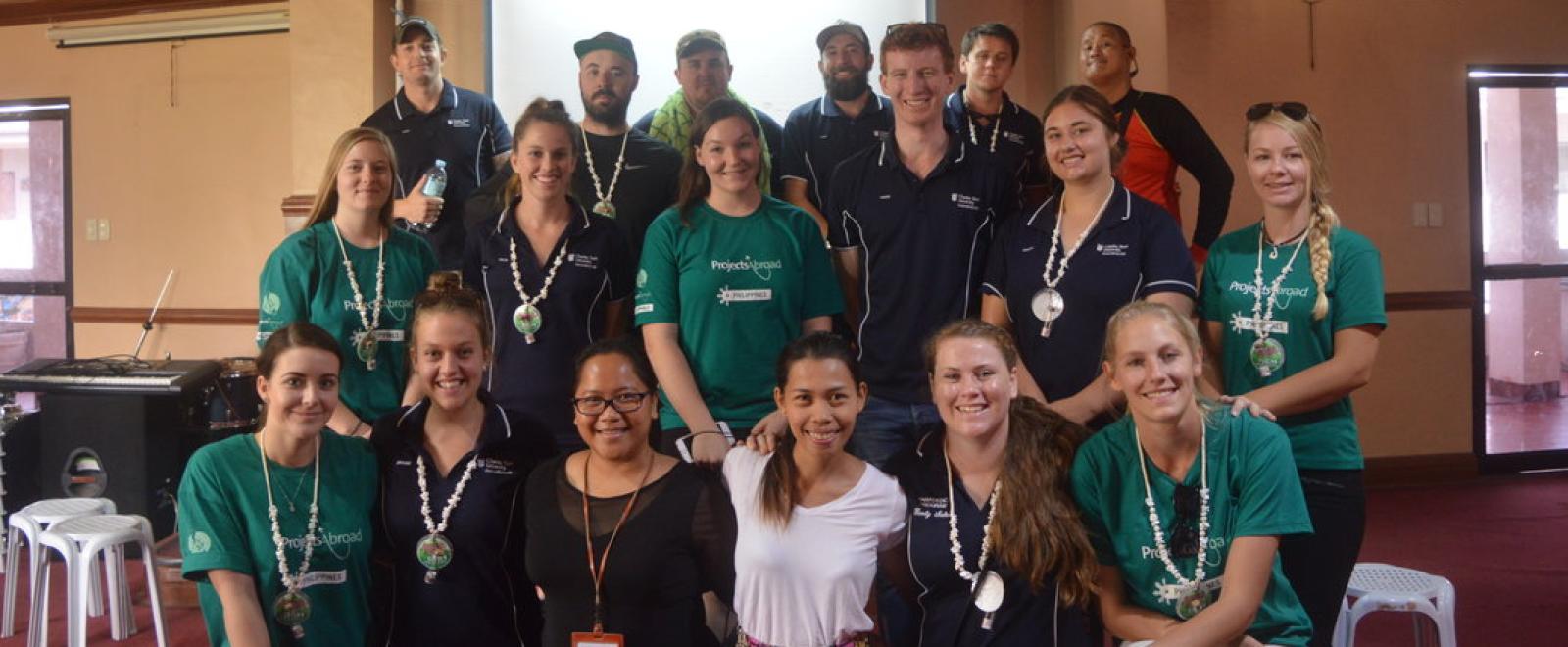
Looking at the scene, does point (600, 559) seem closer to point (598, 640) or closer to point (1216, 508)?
point (598, 640)

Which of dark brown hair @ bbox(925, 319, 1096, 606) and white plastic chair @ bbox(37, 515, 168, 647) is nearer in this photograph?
dark brown hair @ bbox(925, 319, 1096, 606)

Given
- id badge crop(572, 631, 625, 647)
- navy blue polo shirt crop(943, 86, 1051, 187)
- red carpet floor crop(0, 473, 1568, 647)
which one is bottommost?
red carpet floor crop(0, 473, 1568, 647)

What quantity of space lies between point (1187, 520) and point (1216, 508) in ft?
0.19

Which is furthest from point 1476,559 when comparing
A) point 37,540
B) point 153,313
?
point 153,313

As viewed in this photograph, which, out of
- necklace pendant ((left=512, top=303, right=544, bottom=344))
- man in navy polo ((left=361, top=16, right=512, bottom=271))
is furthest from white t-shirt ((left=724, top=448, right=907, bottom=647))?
man in navy polo ((left=361, top=16, right=512, bottom=271))

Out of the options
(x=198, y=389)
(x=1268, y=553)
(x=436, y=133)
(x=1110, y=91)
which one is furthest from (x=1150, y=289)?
(x=198, y=389)

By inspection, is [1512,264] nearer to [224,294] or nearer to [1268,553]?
[1268,553]

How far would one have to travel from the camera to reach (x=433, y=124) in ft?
13.1

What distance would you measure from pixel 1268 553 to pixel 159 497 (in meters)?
4.42

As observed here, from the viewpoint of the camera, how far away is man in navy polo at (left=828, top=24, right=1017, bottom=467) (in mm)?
2949

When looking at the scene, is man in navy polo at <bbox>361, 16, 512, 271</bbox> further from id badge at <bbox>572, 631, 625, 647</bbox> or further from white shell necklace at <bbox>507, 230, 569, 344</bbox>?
id badge at <bbox>572, 631, 625, 647</bbox>

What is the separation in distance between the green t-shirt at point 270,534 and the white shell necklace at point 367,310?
0.50 metres

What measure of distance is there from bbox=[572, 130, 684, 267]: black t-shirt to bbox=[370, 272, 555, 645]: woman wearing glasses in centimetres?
90

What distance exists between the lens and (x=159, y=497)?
16.3 ft
